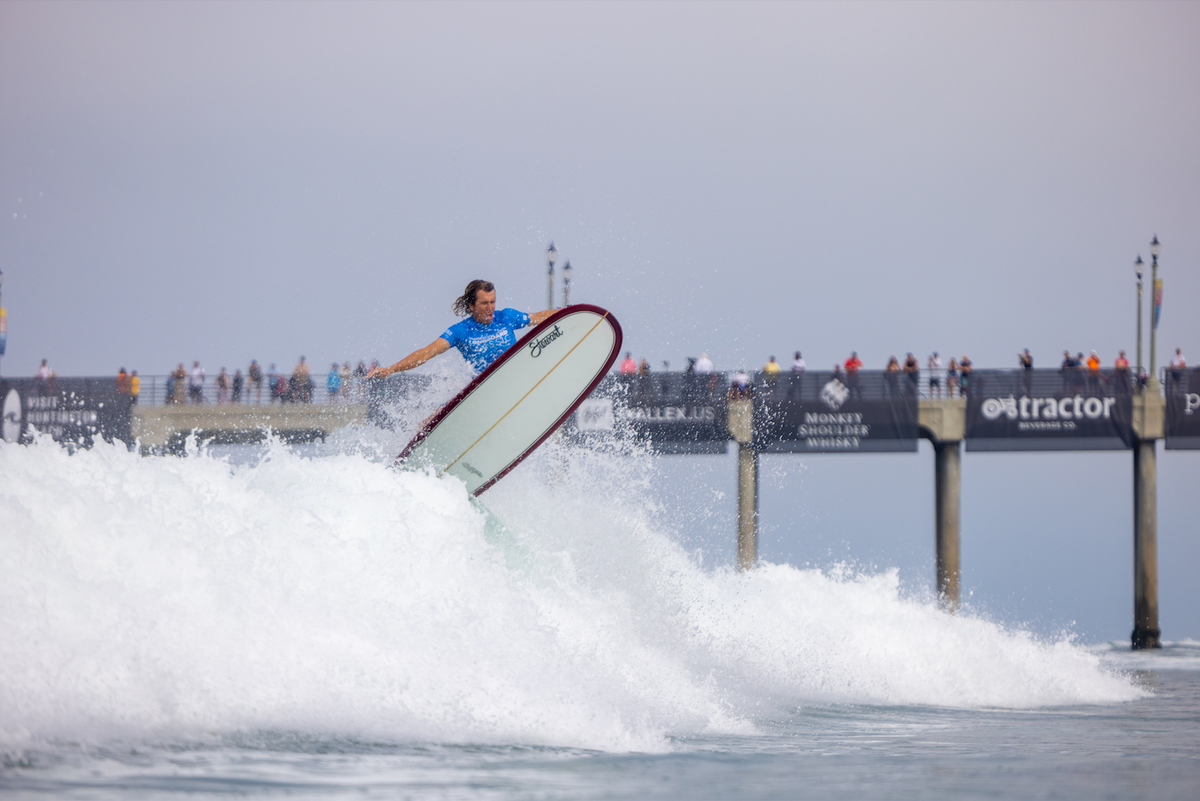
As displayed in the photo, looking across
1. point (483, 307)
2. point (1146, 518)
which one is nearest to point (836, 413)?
point (1146, 518)

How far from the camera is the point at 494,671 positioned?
5.75 meters

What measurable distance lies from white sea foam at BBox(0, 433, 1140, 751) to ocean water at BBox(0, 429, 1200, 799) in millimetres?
15

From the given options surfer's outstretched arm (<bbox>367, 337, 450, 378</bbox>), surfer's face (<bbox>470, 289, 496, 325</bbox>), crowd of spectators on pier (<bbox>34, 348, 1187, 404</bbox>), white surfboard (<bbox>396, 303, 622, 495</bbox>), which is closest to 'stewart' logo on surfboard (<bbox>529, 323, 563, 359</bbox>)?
white surfboard (<bbox>396, 303, 622, 495</bbox>)

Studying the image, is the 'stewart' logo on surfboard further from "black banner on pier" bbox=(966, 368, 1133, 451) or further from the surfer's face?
"black banner on pier" bbox=(966, 368, 1133, 451)

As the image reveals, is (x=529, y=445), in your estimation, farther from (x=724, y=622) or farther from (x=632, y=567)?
(x=724, y=622)

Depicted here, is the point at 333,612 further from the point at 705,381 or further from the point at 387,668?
the point at 705,381

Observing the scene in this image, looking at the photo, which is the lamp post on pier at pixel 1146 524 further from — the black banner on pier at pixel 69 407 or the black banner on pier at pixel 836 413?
the black banner on pier at pixel 69 407

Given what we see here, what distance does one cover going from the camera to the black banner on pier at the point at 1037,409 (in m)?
18.7

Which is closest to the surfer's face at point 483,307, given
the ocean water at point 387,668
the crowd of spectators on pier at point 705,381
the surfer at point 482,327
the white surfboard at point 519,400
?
the surfer at point 482,327

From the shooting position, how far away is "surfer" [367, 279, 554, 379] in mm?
7742

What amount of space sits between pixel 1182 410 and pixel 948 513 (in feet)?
15.3

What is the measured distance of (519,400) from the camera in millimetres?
8008

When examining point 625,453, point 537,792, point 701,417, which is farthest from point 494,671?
point 701,417

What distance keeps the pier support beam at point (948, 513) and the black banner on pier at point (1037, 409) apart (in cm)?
40
